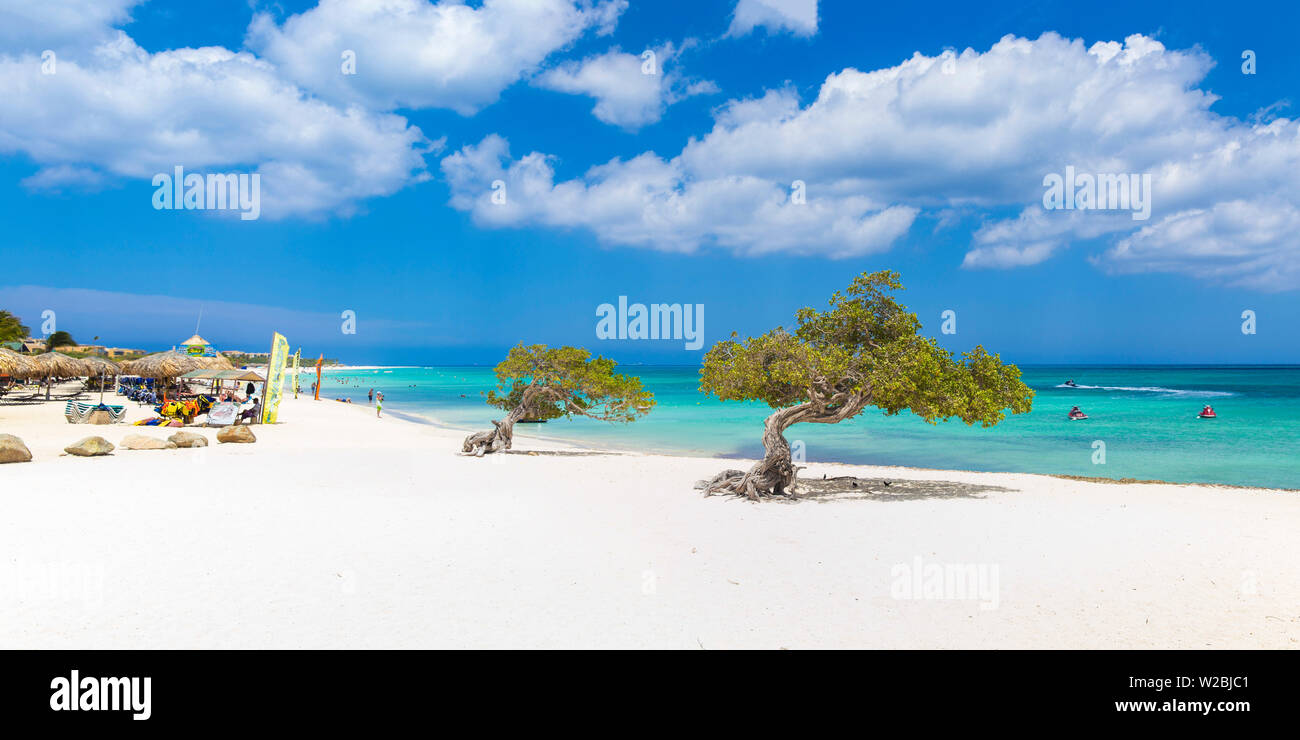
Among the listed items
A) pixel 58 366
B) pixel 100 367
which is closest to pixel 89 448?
pixel 58 366

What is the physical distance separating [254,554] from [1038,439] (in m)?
33.6

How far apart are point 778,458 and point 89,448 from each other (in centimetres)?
1588

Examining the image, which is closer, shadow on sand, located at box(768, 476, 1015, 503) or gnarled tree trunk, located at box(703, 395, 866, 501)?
gnarled tree trunk, located at box(703, 395, 866, 501)

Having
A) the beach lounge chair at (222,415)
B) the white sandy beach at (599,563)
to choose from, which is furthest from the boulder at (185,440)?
the beach lounge chair at (222,415)

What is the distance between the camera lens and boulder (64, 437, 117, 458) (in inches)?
591

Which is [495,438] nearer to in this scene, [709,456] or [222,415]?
[709,456]

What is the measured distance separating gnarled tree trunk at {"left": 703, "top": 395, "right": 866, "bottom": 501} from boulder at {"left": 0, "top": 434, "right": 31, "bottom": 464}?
14971 millimetres

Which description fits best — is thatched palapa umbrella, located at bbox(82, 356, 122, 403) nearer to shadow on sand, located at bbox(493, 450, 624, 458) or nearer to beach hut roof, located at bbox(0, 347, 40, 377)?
beach hut roof, located at bbox(0, 347, 40, 377)

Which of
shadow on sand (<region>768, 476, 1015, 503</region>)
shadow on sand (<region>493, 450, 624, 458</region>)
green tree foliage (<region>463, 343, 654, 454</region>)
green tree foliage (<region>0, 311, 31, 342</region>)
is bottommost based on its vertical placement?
shadow on sand (<region>768, 476, 1015, 503</region>)

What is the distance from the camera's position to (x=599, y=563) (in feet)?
25.1

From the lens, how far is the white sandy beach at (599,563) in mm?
5492

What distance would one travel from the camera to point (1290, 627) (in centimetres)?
586

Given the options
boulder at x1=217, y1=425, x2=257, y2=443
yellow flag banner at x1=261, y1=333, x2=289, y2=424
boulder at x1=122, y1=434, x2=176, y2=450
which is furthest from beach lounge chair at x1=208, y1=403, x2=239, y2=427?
boulder at x1=122, y1=434, x2=176, y2=450
